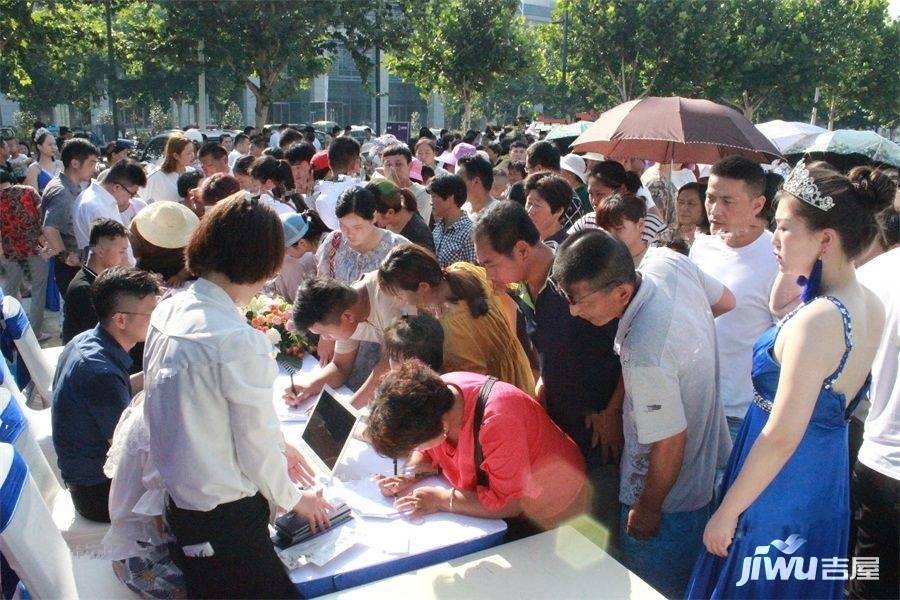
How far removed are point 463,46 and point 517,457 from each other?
58.7ft

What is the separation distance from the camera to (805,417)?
1727 millimetres

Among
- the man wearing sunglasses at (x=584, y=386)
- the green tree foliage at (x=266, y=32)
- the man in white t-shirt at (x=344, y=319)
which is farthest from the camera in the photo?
the green tree foliage at (x=266, y=32)

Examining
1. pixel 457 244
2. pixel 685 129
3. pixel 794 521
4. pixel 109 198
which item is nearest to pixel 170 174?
pixel 109 198

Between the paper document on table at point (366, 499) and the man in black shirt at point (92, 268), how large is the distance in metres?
1.90

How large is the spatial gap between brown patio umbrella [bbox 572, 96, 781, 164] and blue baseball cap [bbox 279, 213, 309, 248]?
1.94 m

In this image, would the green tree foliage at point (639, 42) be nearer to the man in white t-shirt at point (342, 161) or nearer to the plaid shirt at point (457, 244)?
the man in white t-shirt at point (342, 161)

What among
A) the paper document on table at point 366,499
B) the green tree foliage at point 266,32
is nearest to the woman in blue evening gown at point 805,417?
the paper document on table at point 366,499

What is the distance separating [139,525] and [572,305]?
1402 millimetres

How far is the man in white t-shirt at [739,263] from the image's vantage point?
2754 mm

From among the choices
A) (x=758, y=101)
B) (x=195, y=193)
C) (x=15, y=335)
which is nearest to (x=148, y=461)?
(x=15, y=335)

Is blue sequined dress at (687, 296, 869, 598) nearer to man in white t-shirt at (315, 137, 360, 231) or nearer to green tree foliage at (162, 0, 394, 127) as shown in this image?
man in white t-shirt at (315, 137, 360, 231)

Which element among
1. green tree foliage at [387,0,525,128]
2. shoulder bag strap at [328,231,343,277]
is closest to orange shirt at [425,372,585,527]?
shoulder bag strap at [328,231,343,277]

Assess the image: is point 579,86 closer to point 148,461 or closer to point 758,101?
point 758,101

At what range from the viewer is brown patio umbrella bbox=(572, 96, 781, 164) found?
4113 mm
